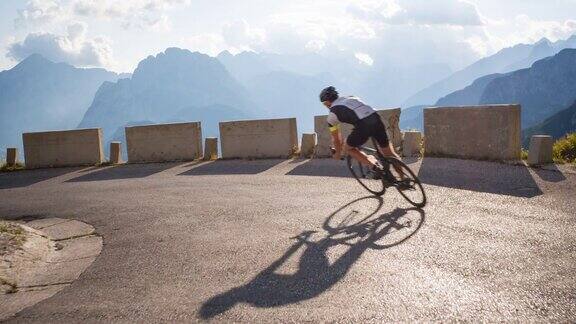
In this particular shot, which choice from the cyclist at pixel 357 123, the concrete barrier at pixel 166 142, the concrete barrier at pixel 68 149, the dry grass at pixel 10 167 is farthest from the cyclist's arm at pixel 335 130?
the dry grass at pixel 10 167

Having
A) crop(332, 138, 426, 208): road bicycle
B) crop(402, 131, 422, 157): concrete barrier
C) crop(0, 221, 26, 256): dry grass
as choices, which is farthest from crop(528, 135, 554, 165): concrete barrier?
crop(0, 221, 26, 256): dry grass

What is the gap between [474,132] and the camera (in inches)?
449

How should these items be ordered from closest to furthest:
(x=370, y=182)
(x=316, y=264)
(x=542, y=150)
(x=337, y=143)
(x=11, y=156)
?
(x=316, y=264)
(x=337, y=143)
(x=370, y=182)
(x=542, y=150)
(x=11, y=156)

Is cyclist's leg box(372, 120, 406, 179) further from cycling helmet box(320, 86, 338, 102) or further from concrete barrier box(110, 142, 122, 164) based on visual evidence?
concrete barrier box(110, 142, 122, 164)

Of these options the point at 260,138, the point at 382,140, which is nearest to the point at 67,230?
the point at 382,140

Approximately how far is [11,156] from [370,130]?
1453cm

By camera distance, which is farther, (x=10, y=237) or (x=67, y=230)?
(x=67, y=230)

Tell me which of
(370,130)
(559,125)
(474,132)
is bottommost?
(559,125)

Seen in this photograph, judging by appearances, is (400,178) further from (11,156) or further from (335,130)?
(11,156)

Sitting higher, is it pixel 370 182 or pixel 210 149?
pixel 210 149

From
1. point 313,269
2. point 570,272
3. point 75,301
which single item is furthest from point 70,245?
point 570,272

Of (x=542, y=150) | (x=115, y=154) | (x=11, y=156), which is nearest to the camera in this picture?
(x=542, y=150)

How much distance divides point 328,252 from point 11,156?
611 inches

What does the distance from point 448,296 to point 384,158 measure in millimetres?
3820
